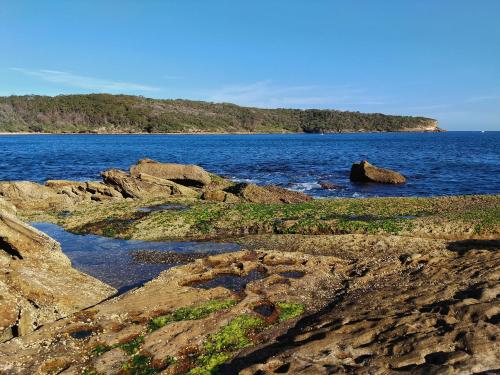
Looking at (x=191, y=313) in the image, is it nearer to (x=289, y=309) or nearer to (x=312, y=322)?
(x=289, y=309)

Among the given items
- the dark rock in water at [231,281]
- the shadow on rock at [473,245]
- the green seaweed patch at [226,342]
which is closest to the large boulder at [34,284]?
the dark rock in water at [231,281]

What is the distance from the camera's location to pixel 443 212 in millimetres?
26156

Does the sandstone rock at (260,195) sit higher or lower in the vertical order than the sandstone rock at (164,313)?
higher

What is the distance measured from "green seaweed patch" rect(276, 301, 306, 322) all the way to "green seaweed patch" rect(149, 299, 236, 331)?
1521 mm

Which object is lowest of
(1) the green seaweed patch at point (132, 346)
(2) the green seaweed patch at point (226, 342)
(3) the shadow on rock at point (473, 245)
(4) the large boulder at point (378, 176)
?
(1) the green seaweed patch at point (132, 346)

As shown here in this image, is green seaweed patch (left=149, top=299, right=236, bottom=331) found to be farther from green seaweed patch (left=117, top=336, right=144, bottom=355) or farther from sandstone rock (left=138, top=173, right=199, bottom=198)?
sandstone rock (left=138, top=173, right=199, bottom=198)

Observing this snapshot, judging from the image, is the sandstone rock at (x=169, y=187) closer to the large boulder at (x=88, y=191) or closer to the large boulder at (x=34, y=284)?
the large boulder at (x=88, y=191)

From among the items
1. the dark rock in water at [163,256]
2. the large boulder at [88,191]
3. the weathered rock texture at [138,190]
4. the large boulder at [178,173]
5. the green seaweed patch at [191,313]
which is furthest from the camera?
the large boulder at [178,173]

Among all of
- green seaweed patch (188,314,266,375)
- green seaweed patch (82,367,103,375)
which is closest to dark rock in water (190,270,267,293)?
green seaweed patch (188,314,266,375)

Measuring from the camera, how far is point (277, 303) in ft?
43.8

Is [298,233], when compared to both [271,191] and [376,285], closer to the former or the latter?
[376,285]

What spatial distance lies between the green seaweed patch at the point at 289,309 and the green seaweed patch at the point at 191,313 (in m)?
1.52

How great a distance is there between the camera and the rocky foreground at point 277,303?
9.51 m

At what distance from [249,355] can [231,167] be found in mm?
57832
